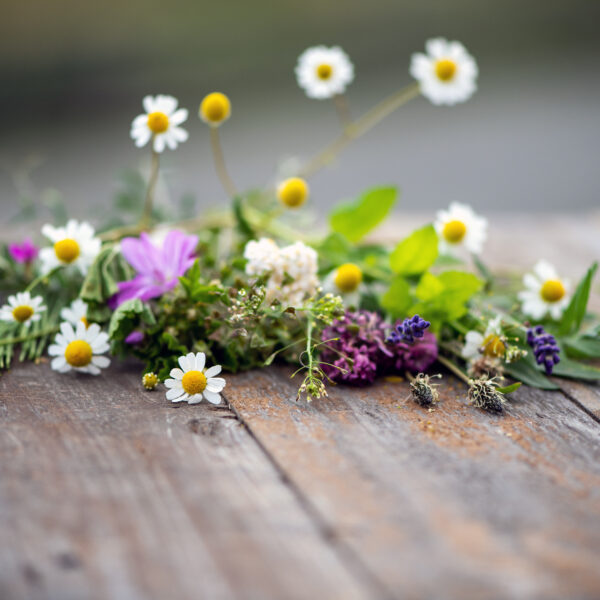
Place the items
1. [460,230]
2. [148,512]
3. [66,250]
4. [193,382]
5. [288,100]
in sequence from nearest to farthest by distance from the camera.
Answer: [148,512]
[193,382]
[66,250]
[460,230]
[288,100]

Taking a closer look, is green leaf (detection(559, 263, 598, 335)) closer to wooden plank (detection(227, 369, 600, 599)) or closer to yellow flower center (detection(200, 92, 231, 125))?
wooden plank (detection(227, 369, 600, 599))

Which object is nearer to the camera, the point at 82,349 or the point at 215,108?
the point at 82,349

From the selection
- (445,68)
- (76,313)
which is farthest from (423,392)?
(445,68)

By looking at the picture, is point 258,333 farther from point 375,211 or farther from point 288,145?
point 288,145

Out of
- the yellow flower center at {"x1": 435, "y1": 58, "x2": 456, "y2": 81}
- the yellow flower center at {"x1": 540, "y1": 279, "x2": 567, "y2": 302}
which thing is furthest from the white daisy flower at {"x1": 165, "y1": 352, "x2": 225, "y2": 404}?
the yellow flower center at {"x1": 435, "y1": 58, "x2": 456, "y2": 81}

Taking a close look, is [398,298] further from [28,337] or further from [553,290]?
[28,337]

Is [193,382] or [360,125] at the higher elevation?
[360,125]

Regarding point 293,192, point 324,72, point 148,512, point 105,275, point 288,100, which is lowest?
point 148,512

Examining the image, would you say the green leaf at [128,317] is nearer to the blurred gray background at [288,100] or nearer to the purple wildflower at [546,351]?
the purple wildflower at [546,351]
